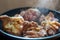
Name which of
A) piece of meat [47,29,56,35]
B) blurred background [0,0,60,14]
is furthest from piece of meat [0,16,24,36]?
blurred background [0,0,60,14]

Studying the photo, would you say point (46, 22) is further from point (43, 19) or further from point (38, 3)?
point (38, 3)

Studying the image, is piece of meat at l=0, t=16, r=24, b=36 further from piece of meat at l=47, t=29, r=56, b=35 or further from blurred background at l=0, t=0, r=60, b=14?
blurred background at l=0, t=0, r=60, b=14

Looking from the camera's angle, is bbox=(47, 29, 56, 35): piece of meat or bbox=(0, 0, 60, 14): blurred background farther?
bbox=(0, 0, 60, 14): blurred background

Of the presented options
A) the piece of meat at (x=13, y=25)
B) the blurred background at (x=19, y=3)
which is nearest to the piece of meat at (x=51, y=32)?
the piece of meat at (x=13, y=25)

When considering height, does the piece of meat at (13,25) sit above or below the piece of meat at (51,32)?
above

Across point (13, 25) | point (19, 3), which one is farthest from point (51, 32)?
point (19, 3)

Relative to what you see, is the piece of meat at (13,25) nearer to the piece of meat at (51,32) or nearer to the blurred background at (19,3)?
the piece of meat at (51,32)

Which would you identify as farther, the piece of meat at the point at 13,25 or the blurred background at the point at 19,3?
the blurred background at the point at 19,3

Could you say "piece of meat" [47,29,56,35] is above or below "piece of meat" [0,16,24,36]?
below

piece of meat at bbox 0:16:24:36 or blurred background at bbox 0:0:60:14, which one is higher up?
blurred background at bbox 0:0:60:14

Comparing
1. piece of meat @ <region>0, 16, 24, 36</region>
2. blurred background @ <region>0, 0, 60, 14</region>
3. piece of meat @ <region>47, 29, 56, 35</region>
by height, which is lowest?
piece of meat @ <region>47, 29, 56, 35</region>

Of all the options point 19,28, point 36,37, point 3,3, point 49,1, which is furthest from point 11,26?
point 49,1
